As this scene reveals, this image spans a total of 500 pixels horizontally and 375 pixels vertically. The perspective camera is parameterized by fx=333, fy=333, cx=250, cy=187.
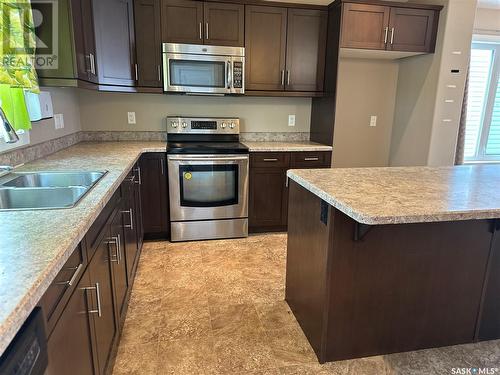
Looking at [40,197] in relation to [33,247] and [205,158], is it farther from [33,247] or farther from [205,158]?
[205,158]

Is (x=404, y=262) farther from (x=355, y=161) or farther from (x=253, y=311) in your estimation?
(x=355, y=161)

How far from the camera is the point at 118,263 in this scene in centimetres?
177

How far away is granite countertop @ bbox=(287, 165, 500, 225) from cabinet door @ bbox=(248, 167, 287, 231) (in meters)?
1.30

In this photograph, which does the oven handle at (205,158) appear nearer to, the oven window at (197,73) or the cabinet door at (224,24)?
the oven window at (197,73)

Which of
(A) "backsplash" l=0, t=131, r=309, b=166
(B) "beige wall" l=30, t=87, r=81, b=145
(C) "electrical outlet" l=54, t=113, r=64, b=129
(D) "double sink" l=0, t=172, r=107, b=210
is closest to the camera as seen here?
(D) "double sink" l=0, t=172, r=107, b=210

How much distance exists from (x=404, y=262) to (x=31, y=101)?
96.5 inches

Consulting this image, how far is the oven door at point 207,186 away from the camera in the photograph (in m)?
3.04

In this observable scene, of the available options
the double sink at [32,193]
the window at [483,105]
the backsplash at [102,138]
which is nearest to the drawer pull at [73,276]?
the double sink at [32,193]

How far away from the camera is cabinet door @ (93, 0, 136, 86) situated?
280 cm

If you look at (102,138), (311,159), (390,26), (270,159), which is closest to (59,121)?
(102,138)

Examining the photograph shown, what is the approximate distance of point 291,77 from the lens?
338 cm

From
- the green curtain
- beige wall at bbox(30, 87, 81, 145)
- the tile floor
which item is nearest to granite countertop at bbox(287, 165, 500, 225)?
the tile floor

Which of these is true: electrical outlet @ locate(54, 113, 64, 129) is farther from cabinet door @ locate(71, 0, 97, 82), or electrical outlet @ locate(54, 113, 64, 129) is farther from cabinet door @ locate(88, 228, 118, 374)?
cabinet door @ locate(88, 228, 118, 374)

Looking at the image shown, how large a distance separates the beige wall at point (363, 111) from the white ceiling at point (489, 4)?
3.35 ft
